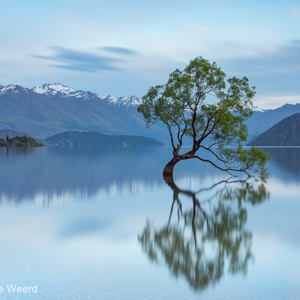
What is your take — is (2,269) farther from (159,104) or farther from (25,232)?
(159,104)

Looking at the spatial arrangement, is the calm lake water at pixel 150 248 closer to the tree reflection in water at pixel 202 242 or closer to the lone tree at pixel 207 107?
the tree reflection in water at pixel 202 242

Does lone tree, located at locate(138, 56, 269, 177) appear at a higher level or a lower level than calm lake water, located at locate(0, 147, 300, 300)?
higher

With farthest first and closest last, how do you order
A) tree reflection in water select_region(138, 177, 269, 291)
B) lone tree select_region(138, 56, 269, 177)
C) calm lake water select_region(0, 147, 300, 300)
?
lone tree select_region(138, 56, 269, 177) < tree reflection in water select_region(138, 177, 269, 291) < calm lake water select_region(0, 147, 300, 300)

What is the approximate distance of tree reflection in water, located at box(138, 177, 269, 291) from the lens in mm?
14414

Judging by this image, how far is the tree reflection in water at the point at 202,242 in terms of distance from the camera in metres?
14.4

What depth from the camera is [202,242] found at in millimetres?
18406

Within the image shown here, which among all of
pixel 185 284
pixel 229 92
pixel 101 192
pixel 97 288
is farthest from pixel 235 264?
pixel 229 92

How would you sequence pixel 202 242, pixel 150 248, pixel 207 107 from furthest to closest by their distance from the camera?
pixel 207 107 → pixel 202 242 → pixel 150 248

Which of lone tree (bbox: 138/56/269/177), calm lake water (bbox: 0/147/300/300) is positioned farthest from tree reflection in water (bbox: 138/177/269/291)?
lone tree (bbox: 138/56/269/177)

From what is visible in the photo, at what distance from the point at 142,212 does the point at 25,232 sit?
28.7 ft

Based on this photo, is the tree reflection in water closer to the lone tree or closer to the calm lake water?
the calm lake water

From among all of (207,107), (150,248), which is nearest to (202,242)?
(150,248)

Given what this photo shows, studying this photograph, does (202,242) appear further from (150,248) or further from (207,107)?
(207,107)

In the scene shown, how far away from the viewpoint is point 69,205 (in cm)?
3006
